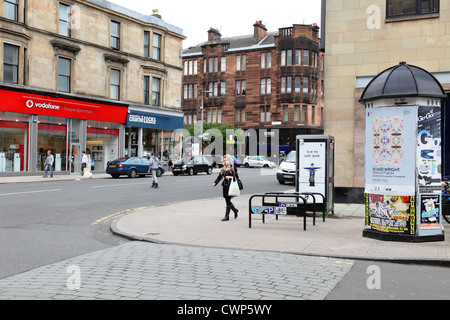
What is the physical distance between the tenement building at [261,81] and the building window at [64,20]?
92.3 feet

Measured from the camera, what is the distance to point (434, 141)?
846 cm

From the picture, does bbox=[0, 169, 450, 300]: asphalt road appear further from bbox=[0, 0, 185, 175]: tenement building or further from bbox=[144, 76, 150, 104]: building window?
bbox=[144, 76, 150, 104]: building window

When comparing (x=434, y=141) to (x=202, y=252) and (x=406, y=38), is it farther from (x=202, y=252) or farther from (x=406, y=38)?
(x=406, y=38)

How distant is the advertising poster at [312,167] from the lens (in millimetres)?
11992

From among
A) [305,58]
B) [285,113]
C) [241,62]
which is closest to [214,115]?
[241,62]

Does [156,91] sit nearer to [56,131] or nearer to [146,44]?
[146,44]

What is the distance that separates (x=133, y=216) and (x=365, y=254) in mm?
6357

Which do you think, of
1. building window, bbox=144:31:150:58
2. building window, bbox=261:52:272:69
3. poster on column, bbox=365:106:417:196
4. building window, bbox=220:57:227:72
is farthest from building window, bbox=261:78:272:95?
poster on column, bbox=365:106:417:196

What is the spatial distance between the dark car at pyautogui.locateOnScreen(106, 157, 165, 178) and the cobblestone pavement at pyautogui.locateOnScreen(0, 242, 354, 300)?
2151 centimetres

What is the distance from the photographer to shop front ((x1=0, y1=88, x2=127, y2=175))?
89.2ft

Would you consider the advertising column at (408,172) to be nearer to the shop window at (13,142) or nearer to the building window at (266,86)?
the shop window at (13,142)

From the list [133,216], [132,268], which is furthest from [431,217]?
[133,216]

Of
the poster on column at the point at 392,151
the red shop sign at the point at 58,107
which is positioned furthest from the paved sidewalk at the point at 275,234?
the red shop sign at the point at 58,107
